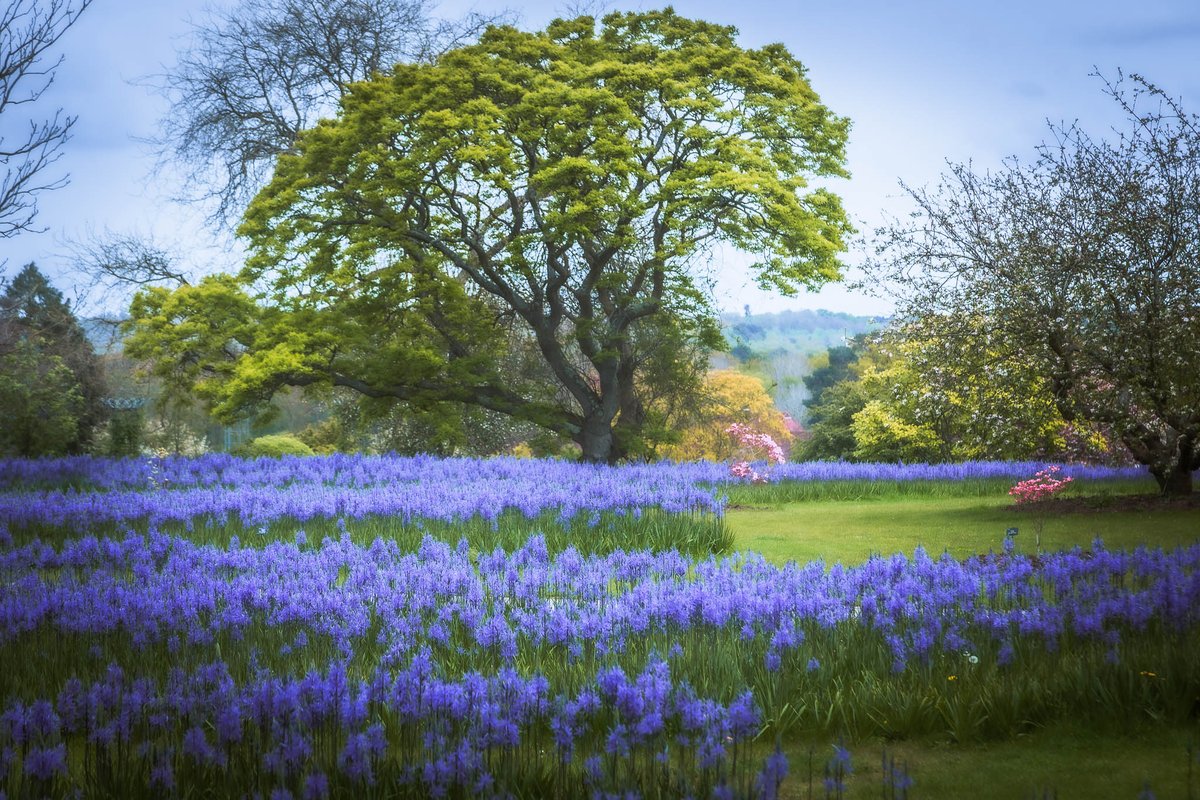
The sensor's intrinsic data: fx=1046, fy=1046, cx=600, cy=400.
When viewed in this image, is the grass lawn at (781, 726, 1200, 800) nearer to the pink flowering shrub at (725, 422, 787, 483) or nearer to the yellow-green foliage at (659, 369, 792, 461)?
the pink flowering shrub at (725, 422, 787, 483)

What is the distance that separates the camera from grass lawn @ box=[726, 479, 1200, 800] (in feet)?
14.1

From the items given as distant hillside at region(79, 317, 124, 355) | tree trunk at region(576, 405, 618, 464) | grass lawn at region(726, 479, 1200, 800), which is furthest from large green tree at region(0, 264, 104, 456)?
grass lawn at region(726, 479, 1200, 800)

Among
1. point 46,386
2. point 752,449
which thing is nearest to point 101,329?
point 46,386

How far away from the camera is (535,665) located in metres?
5.32

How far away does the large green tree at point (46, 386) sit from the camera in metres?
25.4

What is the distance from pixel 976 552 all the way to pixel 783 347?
95.5m

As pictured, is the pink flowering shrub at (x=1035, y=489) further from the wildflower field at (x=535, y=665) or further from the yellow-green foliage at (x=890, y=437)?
the yellow-green foliage at (x=890, y=437)

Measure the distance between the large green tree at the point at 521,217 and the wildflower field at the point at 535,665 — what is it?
1212cm

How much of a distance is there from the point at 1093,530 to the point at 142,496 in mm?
11220

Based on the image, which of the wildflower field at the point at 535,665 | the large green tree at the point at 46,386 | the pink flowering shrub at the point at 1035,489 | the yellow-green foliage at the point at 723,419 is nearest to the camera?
the wildflower field at the point at 535,665

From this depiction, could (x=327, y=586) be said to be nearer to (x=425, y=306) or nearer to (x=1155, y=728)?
(x=1155, y=728)

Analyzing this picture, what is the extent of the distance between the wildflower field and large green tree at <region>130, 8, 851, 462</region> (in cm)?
1212

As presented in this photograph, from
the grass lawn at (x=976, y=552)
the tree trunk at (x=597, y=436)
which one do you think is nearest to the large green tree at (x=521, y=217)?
the tree trunk at (x=597, y=436)

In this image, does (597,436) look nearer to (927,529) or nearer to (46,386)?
(927,529)
